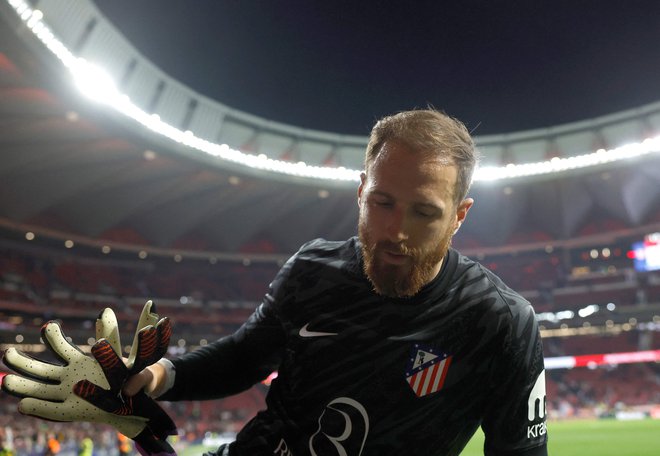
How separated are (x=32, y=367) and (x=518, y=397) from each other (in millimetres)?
1665

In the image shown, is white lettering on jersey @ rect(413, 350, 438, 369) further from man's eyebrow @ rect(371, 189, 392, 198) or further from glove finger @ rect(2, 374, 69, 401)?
glove finger @ rect(2, 374, 69, 401)

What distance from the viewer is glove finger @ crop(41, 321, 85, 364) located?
1.83m

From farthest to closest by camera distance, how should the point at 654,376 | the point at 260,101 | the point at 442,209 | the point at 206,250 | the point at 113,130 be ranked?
1. the point at 206,250
2. the point at 654,376
3. the point at 260,101
4. the point at 113,130
5. the point at 442,209

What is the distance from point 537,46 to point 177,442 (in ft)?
86.7

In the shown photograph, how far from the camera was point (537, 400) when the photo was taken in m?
1.92

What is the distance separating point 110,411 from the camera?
1.80 meters

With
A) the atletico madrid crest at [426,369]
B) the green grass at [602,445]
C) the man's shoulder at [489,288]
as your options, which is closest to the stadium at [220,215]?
the green grass at [602,445]

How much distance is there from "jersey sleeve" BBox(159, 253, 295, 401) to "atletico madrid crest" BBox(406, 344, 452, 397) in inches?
22.3

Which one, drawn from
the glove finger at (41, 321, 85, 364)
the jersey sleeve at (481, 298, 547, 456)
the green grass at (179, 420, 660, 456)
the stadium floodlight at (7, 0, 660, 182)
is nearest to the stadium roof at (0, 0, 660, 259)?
the stadium floodlight at (7, 0, 660, 182)

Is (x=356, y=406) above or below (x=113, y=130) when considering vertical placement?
below

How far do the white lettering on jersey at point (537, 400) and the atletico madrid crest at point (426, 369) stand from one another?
0.33 meters

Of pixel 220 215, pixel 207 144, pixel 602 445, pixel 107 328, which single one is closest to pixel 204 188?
pixel 220 215

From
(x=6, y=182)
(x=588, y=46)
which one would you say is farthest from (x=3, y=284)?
(x=588, y=46)

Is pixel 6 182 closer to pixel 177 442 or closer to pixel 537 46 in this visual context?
pixel 177 442
